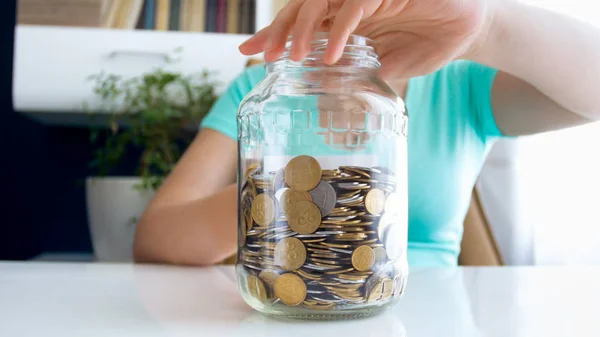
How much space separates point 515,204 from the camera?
1.59 metres

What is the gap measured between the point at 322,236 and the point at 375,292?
0.19ft

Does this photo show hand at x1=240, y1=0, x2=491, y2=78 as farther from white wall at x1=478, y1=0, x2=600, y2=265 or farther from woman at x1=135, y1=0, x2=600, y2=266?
white wall at x1=478, y1=0, x2=600, y2=265

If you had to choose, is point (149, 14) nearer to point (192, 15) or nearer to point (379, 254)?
point (192, 15)

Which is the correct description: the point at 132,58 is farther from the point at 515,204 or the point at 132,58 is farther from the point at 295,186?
the point at 295,186

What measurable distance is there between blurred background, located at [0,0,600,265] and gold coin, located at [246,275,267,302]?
1168mm

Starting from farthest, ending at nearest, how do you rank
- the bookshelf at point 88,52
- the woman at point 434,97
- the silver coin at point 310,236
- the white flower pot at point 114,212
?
the bookshelf at point 88,52
the white flower pot at point 114,212
the woman at point 434,97
the silver coin at point 310,236

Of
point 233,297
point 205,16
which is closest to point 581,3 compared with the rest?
point 205,16

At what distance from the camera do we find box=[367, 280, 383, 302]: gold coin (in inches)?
14.9

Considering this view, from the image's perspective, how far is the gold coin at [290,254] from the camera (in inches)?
14.4

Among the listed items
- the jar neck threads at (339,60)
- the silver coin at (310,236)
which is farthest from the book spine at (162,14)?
the silver coin at (310,236)

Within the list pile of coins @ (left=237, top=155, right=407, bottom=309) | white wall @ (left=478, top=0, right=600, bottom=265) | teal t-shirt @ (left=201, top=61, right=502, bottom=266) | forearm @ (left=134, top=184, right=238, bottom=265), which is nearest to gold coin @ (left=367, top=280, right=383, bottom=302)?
pile of coins @ (left=237, top=155, right=407, bottom=309)

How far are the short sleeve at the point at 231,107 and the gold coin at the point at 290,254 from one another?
628 millimetres

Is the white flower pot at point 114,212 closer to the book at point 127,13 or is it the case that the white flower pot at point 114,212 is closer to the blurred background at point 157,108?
the blurred background at point 157,108

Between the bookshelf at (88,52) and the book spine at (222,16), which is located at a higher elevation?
the book spine at (222,16)
